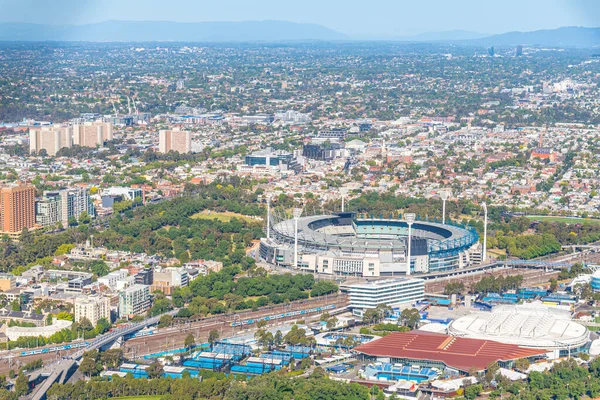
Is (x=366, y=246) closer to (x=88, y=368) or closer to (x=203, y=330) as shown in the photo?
(x=203, y=330)

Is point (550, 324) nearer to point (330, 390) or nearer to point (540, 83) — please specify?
point (330, 390)

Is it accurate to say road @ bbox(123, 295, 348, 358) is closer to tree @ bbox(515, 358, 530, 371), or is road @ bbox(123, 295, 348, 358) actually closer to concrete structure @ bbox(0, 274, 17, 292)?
concrete structure @ bbox(0, 274, 17, 292)

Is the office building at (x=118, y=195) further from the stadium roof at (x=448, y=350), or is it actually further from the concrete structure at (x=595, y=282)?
the stadium roof at (x=448, y=350)

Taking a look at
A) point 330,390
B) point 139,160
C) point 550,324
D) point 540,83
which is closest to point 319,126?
point 139,160

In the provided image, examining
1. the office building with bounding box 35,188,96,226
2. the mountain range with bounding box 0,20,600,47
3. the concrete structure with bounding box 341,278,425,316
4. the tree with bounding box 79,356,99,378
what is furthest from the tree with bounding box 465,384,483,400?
the mountain range with bounding box 0,20,600,47

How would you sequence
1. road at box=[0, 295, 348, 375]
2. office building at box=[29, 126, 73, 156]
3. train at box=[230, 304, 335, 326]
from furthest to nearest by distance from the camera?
office building at box=[29, 126, 73, 156], train at box=[230, 304, 335, 326], road at box=[0, 295, 348, 375]

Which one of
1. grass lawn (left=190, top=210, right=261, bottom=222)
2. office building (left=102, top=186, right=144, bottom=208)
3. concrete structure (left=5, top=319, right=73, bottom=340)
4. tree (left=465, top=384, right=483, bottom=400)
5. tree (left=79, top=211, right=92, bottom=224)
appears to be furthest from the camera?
office building (left=102, top=186, right=144, bottom=208)
